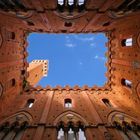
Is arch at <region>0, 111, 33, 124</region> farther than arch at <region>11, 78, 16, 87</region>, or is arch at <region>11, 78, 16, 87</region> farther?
arch at <region>11, 78, 16, 87</region>

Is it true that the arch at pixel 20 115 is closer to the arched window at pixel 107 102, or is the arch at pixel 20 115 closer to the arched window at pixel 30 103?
the arched window at pixel 30 103

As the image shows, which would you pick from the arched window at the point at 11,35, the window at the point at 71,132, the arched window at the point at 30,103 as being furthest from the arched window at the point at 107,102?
the arched window at the point at 11,35

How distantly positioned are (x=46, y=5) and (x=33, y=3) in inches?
34.1

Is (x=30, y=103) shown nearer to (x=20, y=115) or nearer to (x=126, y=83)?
(x=20, y=115)

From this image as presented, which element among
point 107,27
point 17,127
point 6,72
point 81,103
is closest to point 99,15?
point 107,27

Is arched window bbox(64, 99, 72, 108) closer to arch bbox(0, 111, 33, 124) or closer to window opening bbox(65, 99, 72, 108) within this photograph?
window opening bbox(65, 99, 72, 108)

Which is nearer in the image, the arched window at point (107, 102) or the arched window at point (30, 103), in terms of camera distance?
the arched window at point (30, 103)

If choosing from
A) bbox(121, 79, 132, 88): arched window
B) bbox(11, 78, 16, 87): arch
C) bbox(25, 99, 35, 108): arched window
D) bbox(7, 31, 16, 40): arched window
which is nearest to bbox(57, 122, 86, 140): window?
bbox(25, 99, 35, 108): arched window

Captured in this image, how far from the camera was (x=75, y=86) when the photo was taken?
19.9 m

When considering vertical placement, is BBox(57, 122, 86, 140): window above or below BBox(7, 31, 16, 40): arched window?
below

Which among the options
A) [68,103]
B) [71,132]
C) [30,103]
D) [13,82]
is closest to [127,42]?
[68,103]

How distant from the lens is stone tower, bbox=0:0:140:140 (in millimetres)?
13086

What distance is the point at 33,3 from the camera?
49.1ft

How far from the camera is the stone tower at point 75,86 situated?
13.1 meters
